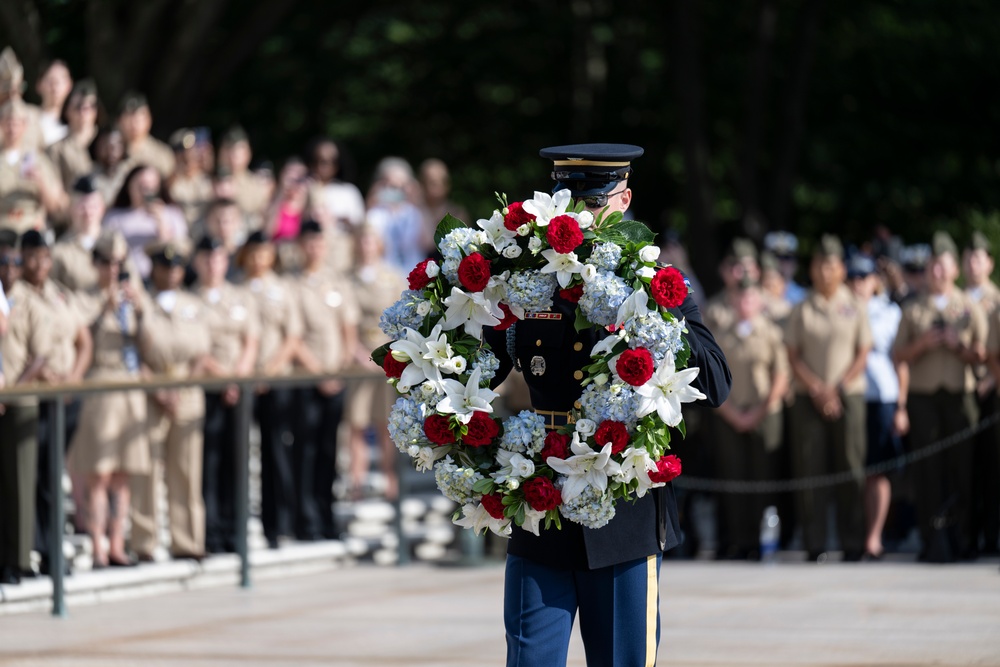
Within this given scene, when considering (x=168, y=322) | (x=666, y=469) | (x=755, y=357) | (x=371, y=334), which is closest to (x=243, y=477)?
(x=168, y=322)

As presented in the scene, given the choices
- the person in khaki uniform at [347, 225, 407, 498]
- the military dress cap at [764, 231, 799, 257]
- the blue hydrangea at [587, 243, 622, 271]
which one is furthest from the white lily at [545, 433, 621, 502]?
the military dress cap at [764, 231, 799, 257]

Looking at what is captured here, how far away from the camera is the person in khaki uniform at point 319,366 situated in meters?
12.3

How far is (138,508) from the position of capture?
10.9m

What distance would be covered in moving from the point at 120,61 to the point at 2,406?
6.76m

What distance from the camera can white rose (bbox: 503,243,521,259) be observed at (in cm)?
546

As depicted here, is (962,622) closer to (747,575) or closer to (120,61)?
(747,575)

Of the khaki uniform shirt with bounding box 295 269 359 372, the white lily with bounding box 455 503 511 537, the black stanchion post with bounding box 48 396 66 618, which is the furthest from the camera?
the khaki uniform shirt with bounding box 295 269 359 372

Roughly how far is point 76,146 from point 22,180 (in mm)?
815

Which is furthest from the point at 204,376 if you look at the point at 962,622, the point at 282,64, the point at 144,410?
the point at 282,64

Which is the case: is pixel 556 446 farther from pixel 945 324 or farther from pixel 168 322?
pixel 945 324

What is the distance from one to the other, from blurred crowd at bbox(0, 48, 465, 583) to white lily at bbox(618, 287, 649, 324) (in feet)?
18.0

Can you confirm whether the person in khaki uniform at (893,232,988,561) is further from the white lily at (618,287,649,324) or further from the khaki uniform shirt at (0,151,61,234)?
the white lily at (618,287,649,324)

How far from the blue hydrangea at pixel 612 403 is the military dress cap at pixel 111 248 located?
20.2 feet

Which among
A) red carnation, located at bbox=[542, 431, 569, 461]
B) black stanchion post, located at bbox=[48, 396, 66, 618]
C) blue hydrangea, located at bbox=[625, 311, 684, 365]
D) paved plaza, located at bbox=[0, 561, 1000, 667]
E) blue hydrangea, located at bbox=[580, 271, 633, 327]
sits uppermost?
blue hydrangea, located at bbox=[580, 271, 633, 327]
